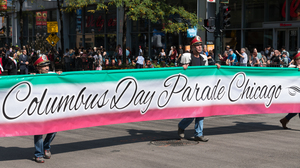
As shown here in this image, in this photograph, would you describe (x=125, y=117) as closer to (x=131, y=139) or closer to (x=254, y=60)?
(x=131, y=139)

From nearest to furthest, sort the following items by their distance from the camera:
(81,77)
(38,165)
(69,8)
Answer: (38,165), (81,77), (69,8)

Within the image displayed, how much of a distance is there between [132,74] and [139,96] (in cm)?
43

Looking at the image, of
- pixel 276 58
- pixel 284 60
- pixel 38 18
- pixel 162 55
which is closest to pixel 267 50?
pixel 276 58

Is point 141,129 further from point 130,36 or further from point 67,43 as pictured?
point 67,43

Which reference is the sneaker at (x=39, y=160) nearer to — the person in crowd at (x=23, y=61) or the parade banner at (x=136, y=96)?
the parade banner at (x=136, y=96)

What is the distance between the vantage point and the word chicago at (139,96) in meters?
6.46

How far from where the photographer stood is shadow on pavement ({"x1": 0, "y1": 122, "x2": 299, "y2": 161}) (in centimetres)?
722

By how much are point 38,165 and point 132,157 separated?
1491mm

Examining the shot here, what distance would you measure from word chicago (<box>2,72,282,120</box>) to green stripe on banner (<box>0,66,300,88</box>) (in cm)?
9

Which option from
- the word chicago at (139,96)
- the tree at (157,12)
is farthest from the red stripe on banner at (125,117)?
the tree at (157,12)

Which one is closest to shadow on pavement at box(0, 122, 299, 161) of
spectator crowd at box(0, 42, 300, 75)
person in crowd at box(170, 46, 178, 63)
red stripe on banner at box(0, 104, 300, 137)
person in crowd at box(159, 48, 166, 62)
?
red stripe on banner at box(0, 104, 300, 137)

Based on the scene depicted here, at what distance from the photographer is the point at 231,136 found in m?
8.53

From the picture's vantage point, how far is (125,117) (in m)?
7.40

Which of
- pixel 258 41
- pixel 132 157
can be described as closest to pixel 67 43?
pixel 258 41
